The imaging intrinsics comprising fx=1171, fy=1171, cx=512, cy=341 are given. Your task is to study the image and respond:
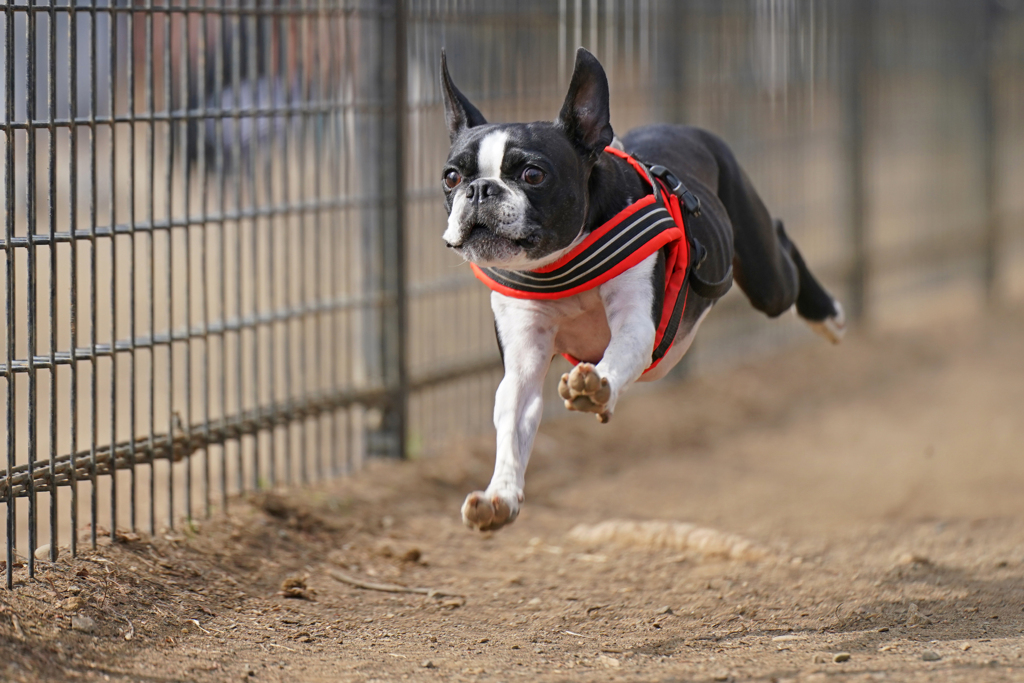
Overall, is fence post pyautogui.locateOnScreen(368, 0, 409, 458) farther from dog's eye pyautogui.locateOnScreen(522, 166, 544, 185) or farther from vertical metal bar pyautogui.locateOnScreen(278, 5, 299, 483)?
dog's eye pyautogui.locateOnScreen(522, 166, 544, 185)

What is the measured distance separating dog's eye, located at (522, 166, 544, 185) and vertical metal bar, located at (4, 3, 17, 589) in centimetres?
153

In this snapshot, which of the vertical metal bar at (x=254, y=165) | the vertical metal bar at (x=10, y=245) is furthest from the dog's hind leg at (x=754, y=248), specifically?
the vertical metal bar at (x=10, y=245)

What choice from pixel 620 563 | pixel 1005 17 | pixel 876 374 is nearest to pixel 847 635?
pixel 620 563

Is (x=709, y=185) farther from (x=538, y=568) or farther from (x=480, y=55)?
(x=480, y=55)

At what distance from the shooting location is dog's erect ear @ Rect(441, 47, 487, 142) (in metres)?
3.39

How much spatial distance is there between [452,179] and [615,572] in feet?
6.78

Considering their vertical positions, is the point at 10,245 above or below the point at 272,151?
below

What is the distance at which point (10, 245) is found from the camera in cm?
356

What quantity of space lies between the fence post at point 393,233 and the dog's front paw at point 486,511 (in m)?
3.17

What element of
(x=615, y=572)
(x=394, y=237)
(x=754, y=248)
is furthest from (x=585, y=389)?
(x=394, y=237)

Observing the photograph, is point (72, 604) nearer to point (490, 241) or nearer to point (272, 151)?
point (490, 241)

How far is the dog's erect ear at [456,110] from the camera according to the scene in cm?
339

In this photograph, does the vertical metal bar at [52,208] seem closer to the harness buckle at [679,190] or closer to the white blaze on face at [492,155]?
the white blaze on face at [492,155]

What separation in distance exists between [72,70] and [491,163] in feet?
5.17
